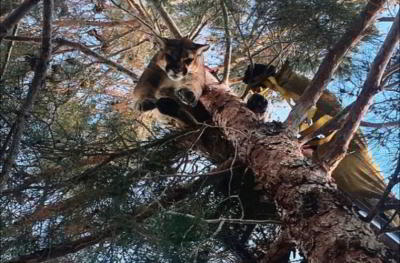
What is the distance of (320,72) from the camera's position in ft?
10.3

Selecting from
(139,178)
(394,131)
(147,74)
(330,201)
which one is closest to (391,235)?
(394,131)

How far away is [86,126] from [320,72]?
1798 millimetres

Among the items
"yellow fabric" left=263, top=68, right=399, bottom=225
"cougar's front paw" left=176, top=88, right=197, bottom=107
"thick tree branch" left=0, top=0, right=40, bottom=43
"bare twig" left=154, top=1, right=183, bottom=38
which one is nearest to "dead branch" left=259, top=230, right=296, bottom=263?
"yellow fabric" left=263, top=68, right=399, bottom=225

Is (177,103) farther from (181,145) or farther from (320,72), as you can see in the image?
(320,72)

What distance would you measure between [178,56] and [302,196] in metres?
2.04

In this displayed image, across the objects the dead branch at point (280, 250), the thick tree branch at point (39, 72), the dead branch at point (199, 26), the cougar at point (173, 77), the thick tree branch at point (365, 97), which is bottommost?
the dead branch at point (280, 250)

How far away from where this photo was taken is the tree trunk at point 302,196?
180 cm

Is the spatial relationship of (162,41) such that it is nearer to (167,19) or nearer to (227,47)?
(167,19)

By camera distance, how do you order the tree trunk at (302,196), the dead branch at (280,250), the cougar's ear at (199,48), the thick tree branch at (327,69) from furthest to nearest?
the cougar's ear at (199,48) < the thick tree branch at (327,69) < the dead branch at (280,250) < the tree trunk at (302,196)

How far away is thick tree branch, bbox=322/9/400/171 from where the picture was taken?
8.27ft

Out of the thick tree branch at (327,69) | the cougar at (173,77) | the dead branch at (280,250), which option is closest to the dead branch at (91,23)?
the cougar at (173,77)

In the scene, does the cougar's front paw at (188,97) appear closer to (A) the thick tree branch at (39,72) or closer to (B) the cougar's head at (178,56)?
(B) the cougar's head at (178,56)

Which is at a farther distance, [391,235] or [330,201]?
[391,235]

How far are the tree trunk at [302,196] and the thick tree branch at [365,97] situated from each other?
0.84ft
